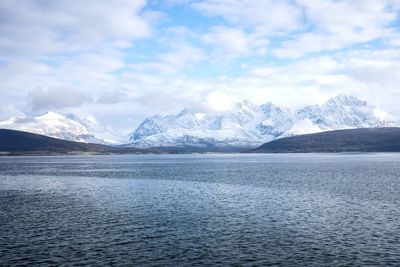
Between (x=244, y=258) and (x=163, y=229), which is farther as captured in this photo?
(x=163, y=229)

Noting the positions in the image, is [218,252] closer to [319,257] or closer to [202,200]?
[319,257]

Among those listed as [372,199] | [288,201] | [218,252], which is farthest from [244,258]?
[372,199]

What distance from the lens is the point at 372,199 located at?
74.1m

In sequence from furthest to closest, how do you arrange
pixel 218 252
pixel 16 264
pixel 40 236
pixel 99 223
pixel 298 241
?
pixel 99 223
pixel 40 236
pixel 298 241
pixel 218 252
pixel 16 264

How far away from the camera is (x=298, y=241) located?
4488 cm

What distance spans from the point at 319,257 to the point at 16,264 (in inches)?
1084

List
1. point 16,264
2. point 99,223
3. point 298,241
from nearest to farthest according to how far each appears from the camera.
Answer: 1. point 16,264
2. point 298,241
3. point 99,223

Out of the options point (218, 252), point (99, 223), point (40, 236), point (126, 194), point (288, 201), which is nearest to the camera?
point (218, 252)

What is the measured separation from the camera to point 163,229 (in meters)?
52.4

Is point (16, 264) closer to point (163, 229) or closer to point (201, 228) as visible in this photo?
point (163, 229)

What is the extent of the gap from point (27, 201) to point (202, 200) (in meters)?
32.5

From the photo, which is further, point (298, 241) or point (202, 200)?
point (202, 200)

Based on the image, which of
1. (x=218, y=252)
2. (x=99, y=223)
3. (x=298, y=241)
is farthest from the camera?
(x=99, y=223)

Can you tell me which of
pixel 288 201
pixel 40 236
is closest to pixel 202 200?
→ pixel 288 201
